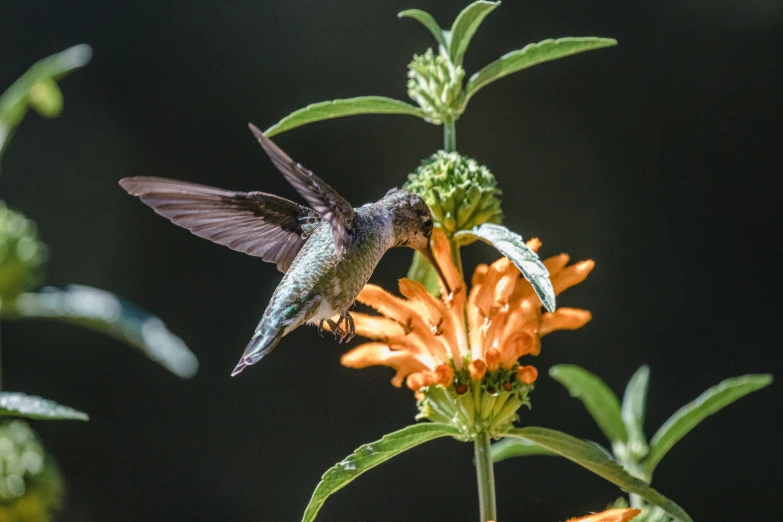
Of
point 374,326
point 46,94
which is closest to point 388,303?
point 374,326

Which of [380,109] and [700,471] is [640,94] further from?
[380,109]

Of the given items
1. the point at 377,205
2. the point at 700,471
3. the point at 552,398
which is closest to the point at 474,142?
the point at 552,398

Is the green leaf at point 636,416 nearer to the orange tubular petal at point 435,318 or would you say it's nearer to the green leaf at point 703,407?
the green leaf at point 703,407

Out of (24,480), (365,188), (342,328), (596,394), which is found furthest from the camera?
(365,188)

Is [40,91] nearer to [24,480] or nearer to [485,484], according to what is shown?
[24,480]

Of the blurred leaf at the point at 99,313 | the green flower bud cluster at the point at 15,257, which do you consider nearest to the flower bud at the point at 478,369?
the blurred leaf at the point at 99,313

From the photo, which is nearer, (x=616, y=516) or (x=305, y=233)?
(x=616, y=516)
